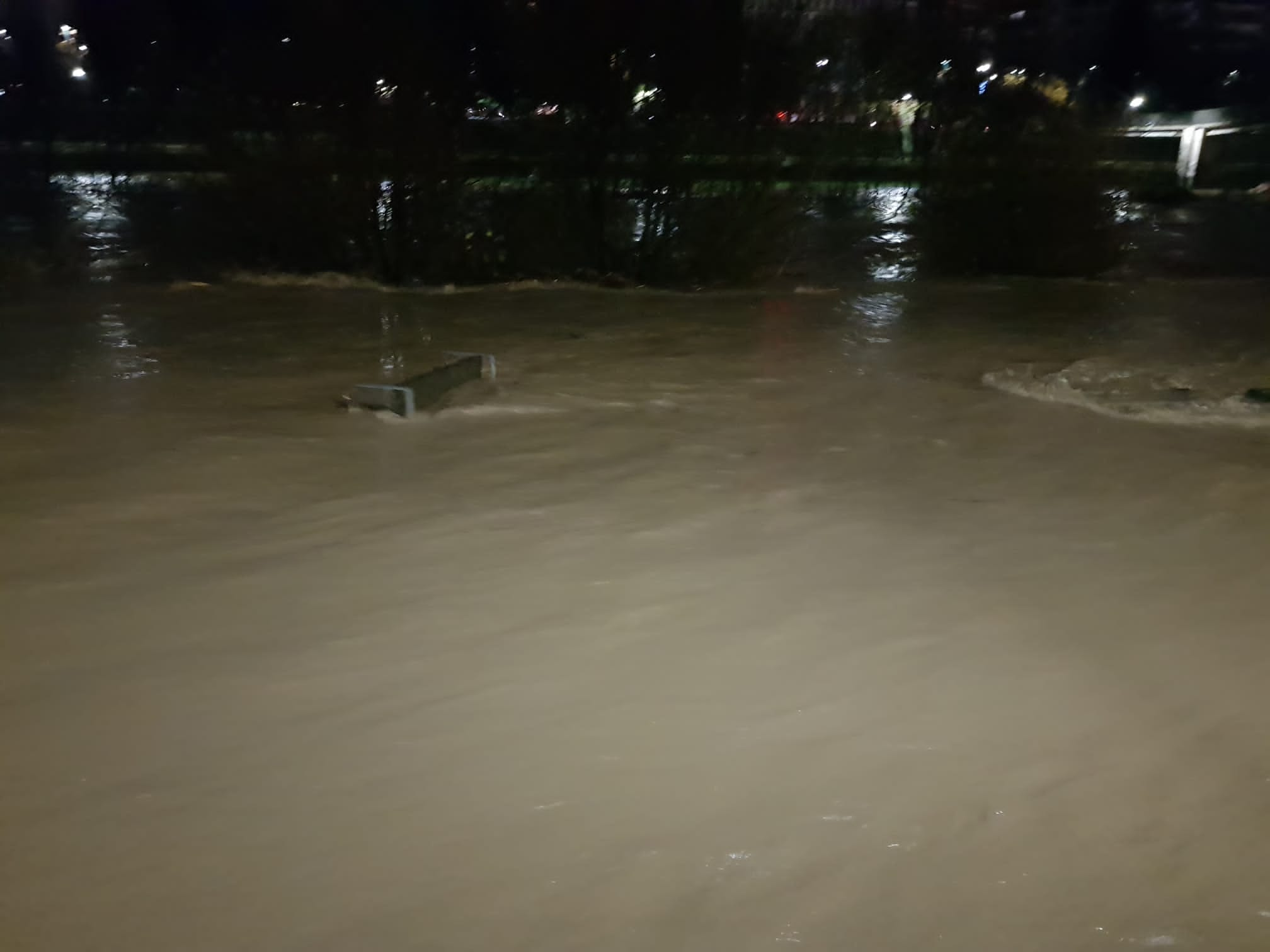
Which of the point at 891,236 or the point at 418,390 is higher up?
the point at 418,390

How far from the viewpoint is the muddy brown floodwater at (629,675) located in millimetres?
4016

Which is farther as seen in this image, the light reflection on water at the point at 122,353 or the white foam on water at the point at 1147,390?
the light reflection on water at the point at 122,353

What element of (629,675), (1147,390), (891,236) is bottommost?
(891,236)

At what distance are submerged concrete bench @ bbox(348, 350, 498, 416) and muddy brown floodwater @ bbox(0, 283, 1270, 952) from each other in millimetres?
211

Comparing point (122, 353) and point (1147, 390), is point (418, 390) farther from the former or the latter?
point (1147, 390)

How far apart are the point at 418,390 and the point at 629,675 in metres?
5.08

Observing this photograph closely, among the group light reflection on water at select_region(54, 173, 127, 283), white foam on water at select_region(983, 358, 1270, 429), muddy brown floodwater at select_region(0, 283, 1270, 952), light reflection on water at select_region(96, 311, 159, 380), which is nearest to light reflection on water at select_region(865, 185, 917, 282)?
white foam on water at select_region(983, 358, 1270, 429)

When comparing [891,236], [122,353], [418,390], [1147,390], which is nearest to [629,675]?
[418,390]

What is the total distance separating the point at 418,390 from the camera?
10.0 metres

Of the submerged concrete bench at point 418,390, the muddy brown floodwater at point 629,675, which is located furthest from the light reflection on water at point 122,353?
the submerged concrete bench at point 418,390

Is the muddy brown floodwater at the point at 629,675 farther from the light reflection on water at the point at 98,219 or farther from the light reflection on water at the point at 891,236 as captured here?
the light reflection on water at the point at 891,236

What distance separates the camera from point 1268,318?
15.9 meters

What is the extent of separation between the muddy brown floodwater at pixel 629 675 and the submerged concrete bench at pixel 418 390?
0.69 ft

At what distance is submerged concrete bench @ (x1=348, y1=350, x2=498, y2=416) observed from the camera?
984 centimetres
